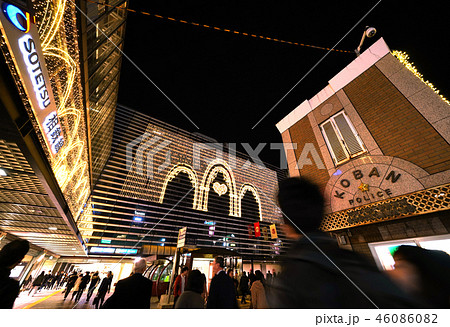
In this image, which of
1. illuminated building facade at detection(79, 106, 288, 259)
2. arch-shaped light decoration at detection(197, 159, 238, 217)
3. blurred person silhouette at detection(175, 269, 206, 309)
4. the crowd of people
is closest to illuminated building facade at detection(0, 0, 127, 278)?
blurred person silhouette at detection(175, 269, 206, 309)

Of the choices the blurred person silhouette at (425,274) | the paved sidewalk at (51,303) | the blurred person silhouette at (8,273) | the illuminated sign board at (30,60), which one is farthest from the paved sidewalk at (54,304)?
the illuminated sign board at (30,60)

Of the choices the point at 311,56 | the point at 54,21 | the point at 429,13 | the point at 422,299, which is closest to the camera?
the point at 422,299

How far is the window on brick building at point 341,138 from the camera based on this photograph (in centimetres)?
549

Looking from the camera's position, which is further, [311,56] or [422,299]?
[311,56]

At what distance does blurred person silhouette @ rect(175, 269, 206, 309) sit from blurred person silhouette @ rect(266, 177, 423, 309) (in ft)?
4.72

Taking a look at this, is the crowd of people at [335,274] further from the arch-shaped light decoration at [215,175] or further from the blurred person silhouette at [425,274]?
Result: the arch-shaped light decoration at [215,175]

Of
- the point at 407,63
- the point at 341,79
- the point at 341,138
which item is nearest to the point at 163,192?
the point at 341,138

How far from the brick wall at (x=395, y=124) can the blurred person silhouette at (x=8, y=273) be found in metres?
7.96

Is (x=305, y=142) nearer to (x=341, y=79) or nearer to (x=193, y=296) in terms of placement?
(x=341, y=79)

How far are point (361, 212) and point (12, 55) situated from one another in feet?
24.4

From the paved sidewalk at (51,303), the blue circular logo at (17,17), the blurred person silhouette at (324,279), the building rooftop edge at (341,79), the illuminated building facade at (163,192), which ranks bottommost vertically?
the paved sidewalk at (51,303)

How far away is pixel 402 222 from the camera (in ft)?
13.3
